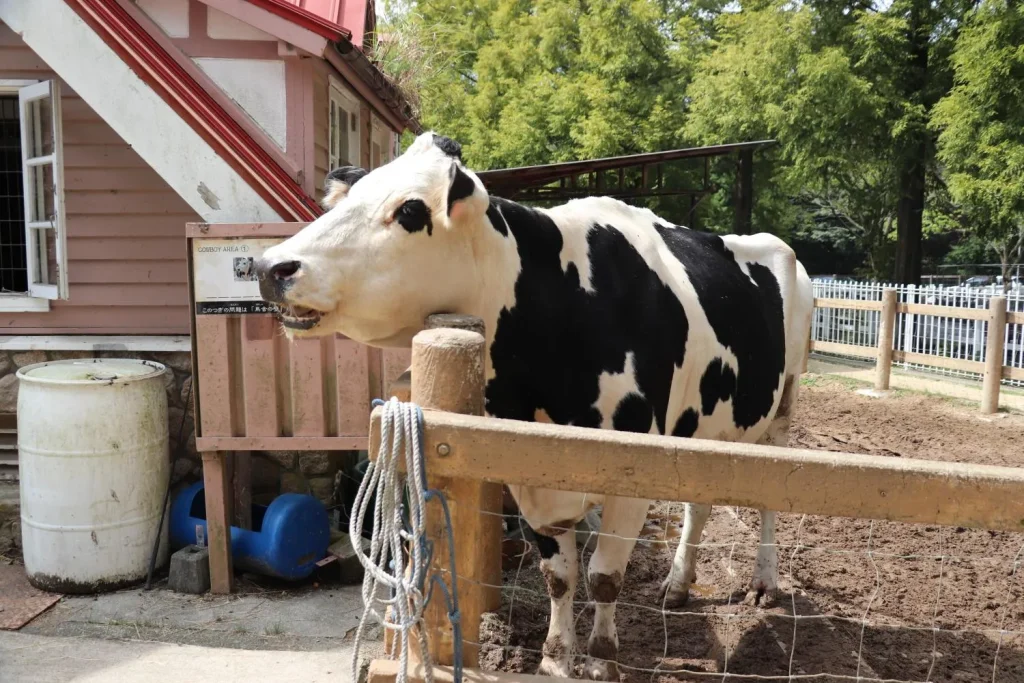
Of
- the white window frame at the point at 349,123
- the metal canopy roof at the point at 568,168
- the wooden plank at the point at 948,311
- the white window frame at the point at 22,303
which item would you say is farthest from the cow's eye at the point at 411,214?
the wooden plank at the point at 948,311

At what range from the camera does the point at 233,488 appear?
5062 mm

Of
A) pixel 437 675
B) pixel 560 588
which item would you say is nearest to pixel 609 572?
pixel 560 588

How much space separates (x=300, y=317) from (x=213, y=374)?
7.21 feet

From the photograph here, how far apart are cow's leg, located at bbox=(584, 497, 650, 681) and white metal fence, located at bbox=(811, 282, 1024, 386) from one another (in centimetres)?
959

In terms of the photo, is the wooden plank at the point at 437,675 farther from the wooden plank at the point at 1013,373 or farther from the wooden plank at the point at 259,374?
the wooden plank at the point at 1013,373

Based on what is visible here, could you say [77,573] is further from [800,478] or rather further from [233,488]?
[800,478]

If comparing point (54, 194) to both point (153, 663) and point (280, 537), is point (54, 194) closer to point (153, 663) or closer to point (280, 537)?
point (280, 537)

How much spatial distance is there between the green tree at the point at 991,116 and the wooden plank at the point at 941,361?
391 centimetres

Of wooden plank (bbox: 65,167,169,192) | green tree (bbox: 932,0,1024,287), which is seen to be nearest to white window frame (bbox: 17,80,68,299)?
wooden plank (bbox: 65,167,169,192)

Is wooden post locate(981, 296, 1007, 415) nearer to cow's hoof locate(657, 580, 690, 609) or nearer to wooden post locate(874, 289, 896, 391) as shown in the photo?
wooden post locate(874, 289, 896, 391)

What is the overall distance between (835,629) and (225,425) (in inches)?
122

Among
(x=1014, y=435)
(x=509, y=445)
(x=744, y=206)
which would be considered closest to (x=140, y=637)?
(x=509, y=445)

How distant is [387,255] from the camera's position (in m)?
2.50

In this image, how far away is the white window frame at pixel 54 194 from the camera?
213 inches
